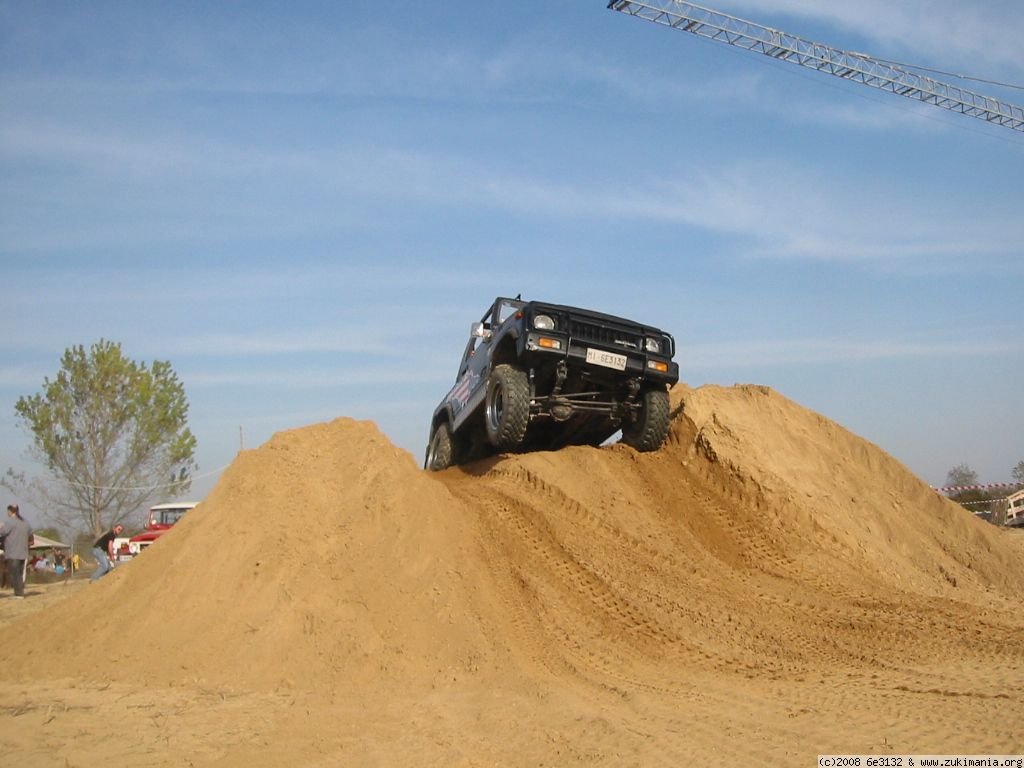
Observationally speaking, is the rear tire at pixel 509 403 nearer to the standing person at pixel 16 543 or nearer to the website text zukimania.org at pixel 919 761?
the website text zukimania.org at pixel 919 761

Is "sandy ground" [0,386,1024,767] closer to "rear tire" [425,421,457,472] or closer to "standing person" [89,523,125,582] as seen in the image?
"rear tire" [425,421,457,472]

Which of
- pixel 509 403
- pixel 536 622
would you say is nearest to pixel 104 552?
pixel 509 403

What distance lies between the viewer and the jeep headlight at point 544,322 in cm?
876

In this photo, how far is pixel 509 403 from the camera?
8.80 m

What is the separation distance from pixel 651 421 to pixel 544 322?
1.81m

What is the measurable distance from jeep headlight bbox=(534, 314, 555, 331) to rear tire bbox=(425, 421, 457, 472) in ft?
11.1

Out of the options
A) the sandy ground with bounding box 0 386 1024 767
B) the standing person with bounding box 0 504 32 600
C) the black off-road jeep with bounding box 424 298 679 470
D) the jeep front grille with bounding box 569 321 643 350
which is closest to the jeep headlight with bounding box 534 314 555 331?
the black off-road jeep with bounding box 424 298 679 470

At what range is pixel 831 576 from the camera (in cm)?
762

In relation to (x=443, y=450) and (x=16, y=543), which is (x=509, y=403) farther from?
(x=16, y=543)

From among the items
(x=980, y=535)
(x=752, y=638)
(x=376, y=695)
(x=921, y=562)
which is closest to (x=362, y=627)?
(x=376, y=695)

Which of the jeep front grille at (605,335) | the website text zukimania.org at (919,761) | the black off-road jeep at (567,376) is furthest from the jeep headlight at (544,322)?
the website text zukimania.org at (919,761)

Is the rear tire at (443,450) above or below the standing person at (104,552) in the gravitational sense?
above

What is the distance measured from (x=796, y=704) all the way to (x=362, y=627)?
3.03 meters

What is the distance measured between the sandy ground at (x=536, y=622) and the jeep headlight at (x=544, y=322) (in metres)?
1.47
